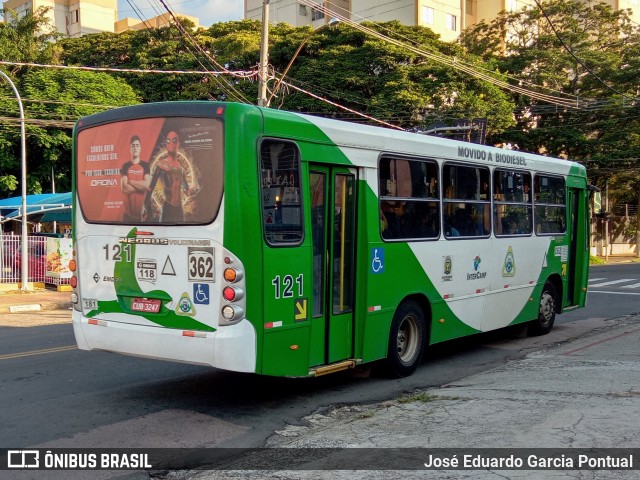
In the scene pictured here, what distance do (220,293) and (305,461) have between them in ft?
5.94

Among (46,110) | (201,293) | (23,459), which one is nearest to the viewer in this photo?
(23,459)

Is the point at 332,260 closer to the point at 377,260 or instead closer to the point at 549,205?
the point at 377,260

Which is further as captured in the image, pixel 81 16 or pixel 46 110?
pixel 81 16

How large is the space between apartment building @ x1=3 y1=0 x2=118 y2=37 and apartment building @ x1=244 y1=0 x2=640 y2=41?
17223mm

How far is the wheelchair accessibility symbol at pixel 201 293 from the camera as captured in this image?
22.7 feet

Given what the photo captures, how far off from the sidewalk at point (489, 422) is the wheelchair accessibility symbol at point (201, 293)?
1.46 metres

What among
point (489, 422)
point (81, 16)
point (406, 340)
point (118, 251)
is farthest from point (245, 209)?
point (81, 16)

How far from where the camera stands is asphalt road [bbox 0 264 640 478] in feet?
22.0

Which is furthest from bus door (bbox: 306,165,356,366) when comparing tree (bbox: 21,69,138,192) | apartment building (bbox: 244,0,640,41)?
apartment building (bbox: 244,0,640,41)

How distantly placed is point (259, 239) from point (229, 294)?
61cm

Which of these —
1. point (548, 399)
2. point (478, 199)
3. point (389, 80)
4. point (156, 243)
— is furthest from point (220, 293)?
point (389, 80)

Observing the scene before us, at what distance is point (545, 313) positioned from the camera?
1318 cm

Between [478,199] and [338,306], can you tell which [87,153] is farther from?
[478,199]

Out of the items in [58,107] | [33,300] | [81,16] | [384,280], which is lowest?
[33,300]
